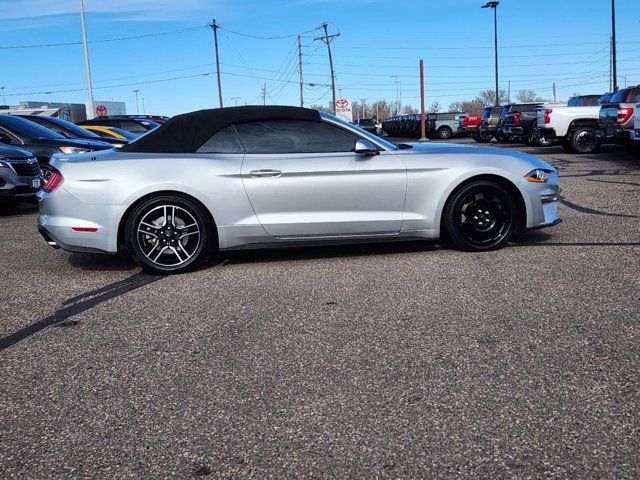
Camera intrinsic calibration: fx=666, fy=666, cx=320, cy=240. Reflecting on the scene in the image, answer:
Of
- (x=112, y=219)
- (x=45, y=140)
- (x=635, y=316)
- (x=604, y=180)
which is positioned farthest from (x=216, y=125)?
(x=604, y=180)

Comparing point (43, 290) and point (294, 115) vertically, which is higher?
point (294, 115)

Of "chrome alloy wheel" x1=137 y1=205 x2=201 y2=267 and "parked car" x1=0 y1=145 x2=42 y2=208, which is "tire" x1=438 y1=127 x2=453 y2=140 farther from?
"chrome alloy wheel" x1=137 y1=205 x2=201 y2=267

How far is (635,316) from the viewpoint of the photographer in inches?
165

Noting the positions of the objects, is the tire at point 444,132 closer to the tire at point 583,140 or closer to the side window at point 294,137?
the tire at point 583,140

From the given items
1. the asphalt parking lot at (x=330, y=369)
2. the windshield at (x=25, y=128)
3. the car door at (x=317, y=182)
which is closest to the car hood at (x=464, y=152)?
the car door at (x=317, y=182)

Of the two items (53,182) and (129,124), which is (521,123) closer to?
(129,124)

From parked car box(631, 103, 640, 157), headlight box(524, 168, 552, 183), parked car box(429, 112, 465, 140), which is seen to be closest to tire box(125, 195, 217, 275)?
headlight box(524, 168, 552, 183)

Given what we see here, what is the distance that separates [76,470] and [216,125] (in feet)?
13.5

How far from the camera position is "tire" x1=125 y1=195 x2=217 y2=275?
584 cm

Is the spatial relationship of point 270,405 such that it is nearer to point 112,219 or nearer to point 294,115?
point 112,219

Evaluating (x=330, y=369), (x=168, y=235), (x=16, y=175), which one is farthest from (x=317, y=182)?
(x=16, y=175)

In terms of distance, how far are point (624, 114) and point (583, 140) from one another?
192 inches

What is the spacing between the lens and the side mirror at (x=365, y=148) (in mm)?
5961

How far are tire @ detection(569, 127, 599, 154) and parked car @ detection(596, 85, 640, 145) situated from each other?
9.20 ft
